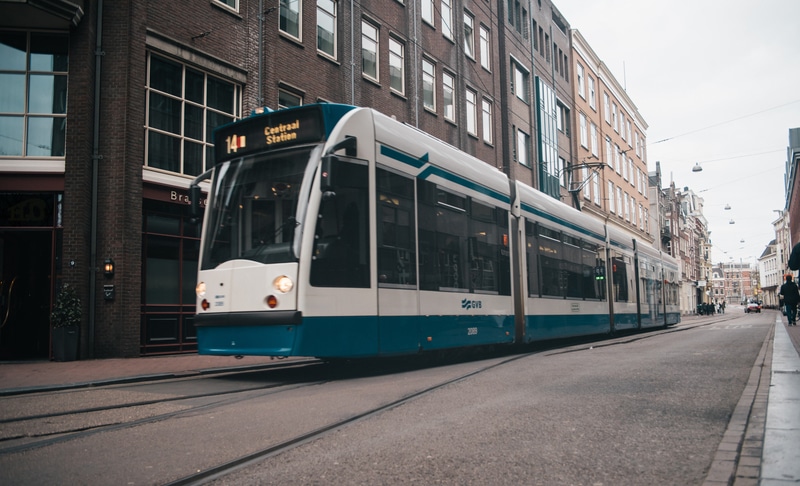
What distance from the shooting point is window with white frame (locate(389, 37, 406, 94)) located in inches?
913

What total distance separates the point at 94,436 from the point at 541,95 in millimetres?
34250

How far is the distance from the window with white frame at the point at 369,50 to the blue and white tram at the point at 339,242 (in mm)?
10454

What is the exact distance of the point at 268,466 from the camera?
14.3ft

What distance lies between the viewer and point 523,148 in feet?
113

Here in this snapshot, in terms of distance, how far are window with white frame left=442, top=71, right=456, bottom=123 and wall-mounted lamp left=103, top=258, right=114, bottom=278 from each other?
15572mm

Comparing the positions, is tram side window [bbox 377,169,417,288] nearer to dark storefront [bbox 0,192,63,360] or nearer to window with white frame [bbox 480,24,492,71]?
dark storefront [bbox 0,192,63,360]

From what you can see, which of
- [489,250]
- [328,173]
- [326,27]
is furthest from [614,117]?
[328,173]

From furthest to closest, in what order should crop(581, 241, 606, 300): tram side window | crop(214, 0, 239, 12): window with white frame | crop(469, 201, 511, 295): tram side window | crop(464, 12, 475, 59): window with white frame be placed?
crop(464, 12, 475, 59): window with white frame
crop(581, 241, 606, 300): tram side window
crop(214, 0, 239, 12): window with white frame
crop(469, 201, 511, 295): tram side window

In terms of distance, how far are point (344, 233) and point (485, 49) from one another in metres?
24.1

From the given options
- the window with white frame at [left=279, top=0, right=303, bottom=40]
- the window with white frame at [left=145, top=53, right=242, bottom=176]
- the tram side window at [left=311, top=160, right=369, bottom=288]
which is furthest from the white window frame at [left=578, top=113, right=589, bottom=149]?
the tram side window at [left=311, top=160, right=369, bottom=288]

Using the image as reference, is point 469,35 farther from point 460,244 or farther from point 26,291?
point 26,291

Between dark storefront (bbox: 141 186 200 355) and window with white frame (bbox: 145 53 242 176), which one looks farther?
window with white frame (bbox: 145 53 242 176)

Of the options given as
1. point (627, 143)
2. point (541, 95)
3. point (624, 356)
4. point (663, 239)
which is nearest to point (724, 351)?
point (624, 356)

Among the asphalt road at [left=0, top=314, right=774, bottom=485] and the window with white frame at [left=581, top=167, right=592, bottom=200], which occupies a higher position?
the window with white frame at [left=581, top=167, right=592, bottom=200]
